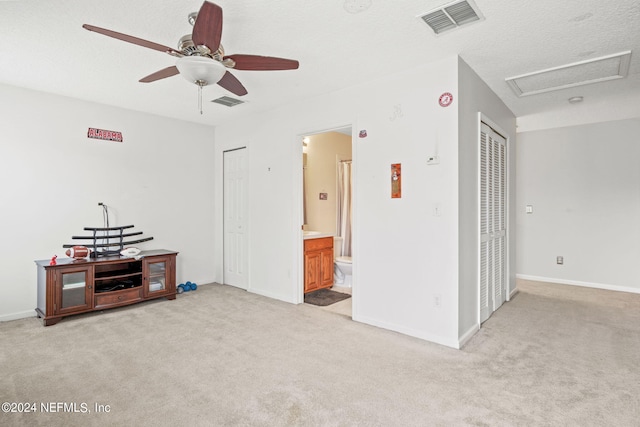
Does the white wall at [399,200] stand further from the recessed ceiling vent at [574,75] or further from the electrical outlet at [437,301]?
the recessed ceiling vent at [574,75]

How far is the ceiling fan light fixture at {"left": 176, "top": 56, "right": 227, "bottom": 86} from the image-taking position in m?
2.16

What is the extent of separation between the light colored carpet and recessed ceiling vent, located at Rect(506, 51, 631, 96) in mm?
2645

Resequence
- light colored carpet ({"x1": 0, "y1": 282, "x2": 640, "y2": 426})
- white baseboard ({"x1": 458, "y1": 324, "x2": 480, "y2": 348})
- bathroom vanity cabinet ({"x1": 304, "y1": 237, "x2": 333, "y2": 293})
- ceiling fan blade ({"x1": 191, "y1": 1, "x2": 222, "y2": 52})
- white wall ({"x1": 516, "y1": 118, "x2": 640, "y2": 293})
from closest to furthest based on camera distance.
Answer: ceiling fan blade ({"x1": 191, "y1": 1, "x2": 222, "y2": 52}), light colored carpet ({"x1": 0, "y1": 282, "x2": 640, "y2": 426}), white baseboard ({"x1": 458, "y1": 324, "x2": 480, "y2": 348}), bathroom vanity cabinet ({"x1": 304, "y1": 237, "x2": 333, "y2": 293}), white wall ({"x1": 516, "y1": 118, "x2": 640, "y2": 293})

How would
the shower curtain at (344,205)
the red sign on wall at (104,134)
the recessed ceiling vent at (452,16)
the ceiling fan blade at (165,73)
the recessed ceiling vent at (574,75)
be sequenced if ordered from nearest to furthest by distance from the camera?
the recessed ceiling vent at (452,16), the ceiling fan blade at (165,73), the recessed ceiling vent at (574,75), the red sign on wall at (104,134), the shower curtain at (344,205)

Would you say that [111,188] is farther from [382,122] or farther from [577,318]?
[577,318]

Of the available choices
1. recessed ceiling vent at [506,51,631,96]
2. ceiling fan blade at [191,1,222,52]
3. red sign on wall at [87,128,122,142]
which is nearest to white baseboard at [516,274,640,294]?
recessed ceiling vent at [506,51,631,96]

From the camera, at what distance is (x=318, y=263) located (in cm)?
494

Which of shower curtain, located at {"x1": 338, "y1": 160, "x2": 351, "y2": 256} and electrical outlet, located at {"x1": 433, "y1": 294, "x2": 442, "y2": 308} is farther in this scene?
shower curtain, located at {"x1": 338, "y1": 160, "x2": 351, "y2": 256}

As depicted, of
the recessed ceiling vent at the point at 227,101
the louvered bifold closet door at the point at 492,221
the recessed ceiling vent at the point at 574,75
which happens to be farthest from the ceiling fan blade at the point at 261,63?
the recessed ceiling vent at the point at 574,75

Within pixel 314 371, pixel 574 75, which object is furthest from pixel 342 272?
pixel 574 75

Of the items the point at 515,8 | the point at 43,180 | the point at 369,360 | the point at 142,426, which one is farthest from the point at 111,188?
the point at 515,8

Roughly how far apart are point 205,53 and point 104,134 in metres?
3.16

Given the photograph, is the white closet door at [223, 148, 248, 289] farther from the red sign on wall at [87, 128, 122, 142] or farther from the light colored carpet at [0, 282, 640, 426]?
the red sign on wall at [87, 128, 122, 142]

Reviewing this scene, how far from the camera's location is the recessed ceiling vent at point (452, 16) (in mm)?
2320
